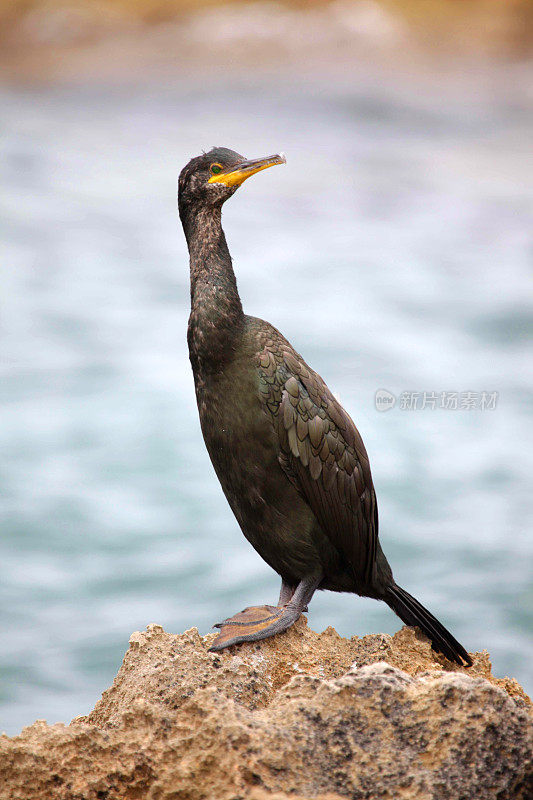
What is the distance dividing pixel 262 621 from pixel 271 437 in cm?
87

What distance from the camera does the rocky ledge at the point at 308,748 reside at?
2461 mm

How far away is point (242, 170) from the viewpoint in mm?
4305

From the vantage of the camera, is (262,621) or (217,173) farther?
(217,173)

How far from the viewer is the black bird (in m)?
4.20

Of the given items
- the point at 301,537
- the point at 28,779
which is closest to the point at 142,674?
the point at 28,779

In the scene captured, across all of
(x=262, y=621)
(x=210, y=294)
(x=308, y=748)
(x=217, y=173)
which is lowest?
(x=308, y=748)

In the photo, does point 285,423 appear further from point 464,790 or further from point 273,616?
point 464,790

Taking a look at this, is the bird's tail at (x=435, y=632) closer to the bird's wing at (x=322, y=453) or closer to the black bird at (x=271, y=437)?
the black bird at (x=271, y=437)

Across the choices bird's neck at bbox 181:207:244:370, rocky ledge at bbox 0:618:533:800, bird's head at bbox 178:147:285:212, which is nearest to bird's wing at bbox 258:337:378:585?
bird's neck at bbox 181:207:244:370

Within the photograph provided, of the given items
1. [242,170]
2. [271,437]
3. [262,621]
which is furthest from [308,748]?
[242,170]

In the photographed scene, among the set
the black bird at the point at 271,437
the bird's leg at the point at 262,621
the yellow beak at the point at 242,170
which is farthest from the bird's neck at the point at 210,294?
the bird's leg at the point at 262,621

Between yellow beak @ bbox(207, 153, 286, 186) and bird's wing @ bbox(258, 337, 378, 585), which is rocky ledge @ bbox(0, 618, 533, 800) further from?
yellow beak @ bbox(207, 153, 286, 186)

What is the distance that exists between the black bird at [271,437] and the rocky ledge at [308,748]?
1255mm

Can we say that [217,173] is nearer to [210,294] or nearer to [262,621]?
[210,294]
